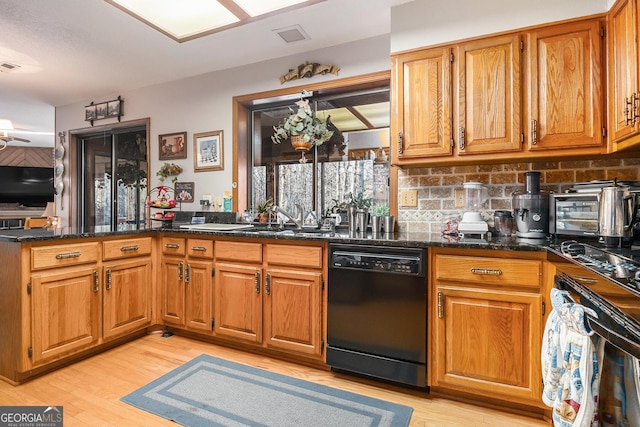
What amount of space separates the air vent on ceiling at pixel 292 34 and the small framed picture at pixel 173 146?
5.36 feet

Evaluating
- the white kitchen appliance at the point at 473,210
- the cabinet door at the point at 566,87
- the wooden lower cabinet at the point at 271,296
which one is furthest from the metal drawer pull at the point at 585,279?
the wooden lower cabinet at the point at 271,296

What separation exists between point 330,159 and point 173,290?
178 cm

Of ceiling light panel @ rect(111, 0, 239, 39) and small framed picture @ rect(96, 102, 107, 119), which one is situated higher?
ceiling light panel @ rect(111, 0, 239, 39)

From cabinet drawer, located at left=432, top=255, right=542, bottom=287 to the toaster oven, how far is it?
365 mm

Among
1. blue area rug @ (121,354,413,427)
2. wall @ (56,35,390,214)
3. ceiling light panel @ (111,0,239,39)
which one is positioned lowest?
blue area rug @ (121,354,413,427)

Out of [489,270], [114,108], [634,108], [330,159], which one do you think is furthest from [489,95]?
[114,108]

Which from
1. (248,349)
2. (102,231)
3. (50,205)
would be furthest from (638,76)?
(50,205)

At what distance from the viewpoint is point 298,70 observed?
307 cm

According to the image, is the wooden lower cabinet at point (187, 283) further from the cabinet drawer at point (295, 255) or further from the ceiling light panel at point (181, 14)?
the ceiling light panel at point (181, 14)

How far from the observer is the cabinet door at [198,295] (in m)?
2.61

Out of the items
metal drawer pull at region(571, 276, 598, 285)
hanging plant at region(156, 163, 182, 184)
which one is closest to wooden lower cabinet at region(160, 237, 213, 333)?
hanging plant at region(156, 163, 182, 184)

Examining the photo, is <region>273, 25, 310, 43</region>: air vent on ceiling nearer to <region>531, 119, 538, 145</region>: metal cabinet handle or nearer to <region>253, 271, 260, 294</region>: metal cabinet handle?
<region>531, 119, 538, 145</region>: metal cabinet handle

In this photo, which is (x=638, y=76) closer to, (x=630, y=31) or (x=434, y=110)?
(x=630, y=31)

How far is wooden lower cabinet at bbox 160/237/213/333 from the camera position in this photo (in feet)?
8.58
